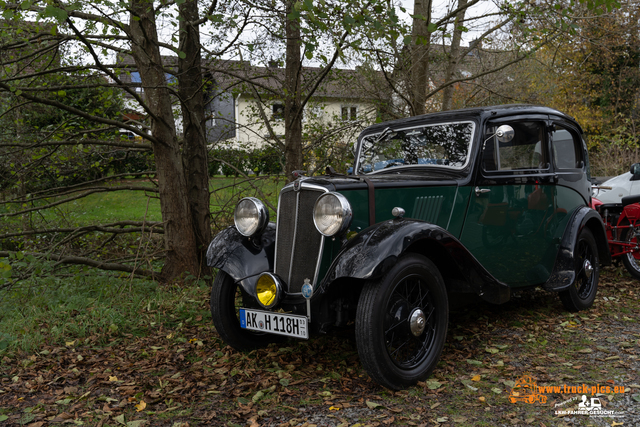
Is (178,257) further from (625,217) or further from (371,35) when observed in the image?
(625,217)

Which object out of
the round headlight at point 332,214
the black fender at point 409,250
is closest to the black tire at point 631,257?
the black fender at point 409,250

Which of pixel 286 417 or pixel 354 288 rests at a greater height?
pixel 354 288

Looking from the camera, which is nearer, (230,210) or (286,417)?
(286,417)

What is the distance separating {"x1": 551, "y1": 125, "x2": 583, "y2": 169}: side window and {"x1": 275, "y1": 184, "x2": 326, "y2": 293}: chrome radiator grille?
2.60m

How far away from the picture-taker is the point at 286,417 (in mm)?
2738

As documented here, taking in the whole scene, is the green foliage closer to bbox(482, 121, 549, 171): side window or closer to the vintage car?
the vintage car

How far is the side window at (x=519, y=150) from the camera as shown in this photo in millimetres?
4016

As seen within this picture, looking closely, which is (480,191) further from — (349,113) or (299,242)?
(349,113)

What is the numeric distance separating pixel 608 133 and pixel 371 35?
637 inches

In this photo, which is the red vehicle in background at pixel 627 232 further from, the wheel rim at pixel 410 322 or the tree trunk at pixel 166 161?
the tree trunk at pixel 166 161

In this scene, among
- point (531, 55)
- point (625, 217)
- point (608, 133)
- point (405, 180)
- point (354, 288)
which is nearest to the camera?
point (354, 288)

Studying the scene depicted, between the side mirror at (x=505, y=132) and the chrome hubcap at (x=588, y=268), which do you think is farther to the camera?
the chrome hubcap at (x=588, y=268)

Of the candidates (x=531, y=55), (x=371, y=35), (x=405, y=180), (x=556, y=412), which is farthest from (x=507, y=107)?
(x=531, y=55)

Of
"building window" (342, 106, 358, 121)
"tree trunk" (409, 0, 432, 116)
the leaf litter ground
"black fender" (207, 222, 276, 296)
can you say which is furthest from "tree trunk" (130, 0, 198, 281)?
"tree trunk" (409, 0, 432, 116)
